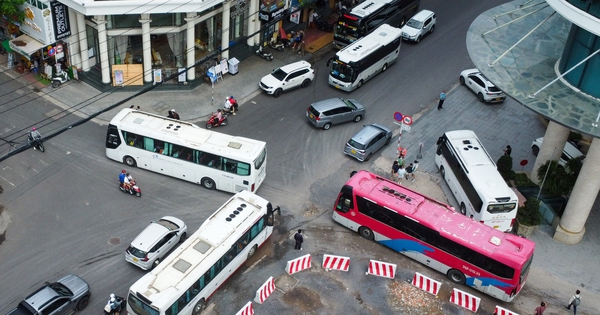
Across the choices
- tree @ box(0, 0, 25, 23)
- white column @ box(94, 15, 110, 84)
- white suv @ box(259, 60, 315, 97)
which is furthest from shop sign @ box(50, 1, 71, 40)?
white suv @ box(259, 60, 315, 97)

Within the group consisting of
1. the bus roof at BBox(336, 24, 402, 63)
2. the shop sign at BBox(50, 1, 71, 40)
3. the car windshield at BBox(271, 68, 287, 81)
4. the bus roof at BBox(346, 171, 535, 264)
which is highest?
→ the shop sign at BBox(50, 1, 71, 40)

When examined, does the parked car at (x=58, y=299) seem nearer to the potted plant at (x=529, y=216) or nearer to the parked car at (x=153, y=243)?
the parked car at (x=153, y=243)

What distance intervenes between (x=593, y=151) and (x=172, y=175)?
24.2 metres

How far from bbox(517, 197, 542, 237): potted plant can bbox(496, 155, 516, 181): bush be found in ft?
12.7

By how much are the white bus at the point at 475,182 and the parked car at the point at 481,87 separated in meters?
9.19

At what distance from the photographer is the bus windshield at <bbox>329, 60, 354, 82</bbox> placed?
50.8 m

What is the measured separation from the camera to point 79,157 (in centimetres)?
4259

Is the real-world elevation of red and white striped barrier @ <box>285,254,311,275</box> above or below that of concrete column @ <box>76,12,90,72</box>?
below

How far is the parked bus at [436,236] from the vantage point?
114ft

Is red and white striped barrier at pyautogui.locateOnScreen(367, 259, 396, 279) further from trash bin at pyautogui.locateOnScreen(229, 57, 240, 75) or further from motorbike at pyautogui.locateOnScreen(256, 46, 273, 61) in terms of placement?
motorbike at pyautogui.locateOnScreen(256, 46, 273, 61)

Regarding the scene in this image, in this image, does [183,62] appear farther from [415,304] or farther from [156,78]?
[415,304]

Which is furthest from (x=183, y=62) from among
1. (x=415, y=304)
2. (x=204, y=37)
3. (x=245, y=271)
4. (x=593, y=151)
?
(x=593, y=151)

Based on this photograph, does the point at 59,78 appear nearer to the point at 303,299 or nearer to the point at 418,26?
the point at 303,299

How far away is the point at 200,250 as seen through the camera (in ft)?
109
